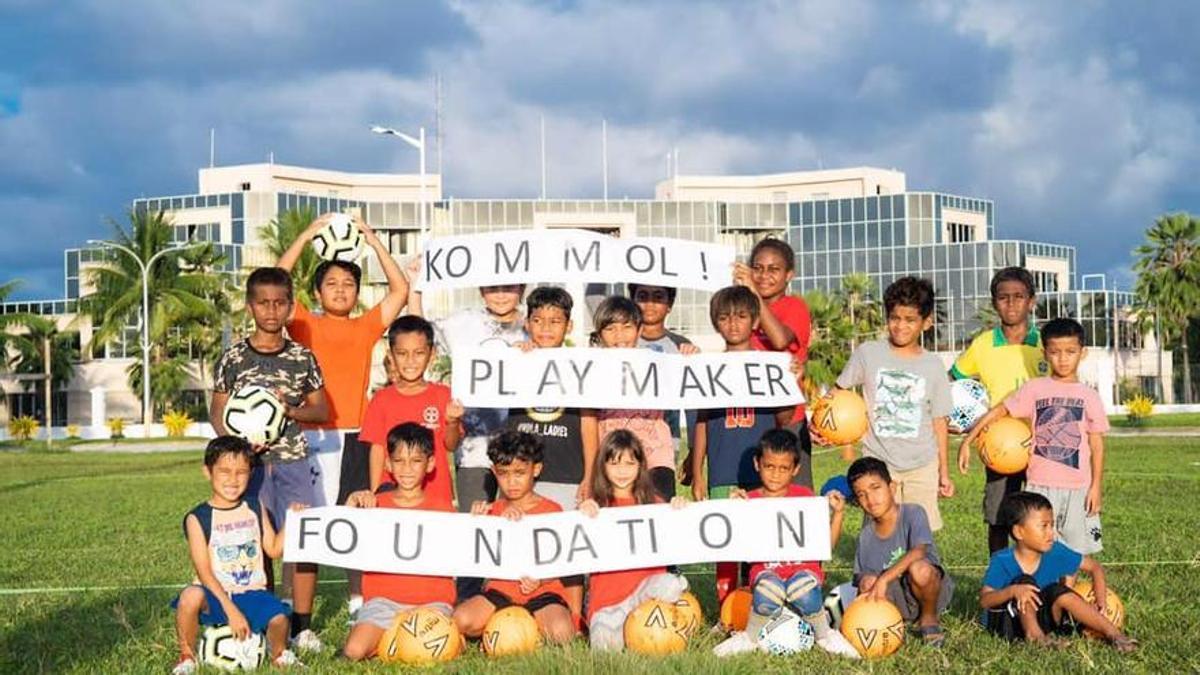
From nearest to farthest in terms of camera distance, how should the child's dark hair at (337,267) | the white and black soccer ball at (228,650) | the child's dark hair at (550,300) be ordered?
the white and black soccer ball at (228,650) → the child's dark hair at (550,300) → the child's dark hair at (337,267)

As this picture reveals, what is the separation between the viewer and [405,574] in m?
8.72

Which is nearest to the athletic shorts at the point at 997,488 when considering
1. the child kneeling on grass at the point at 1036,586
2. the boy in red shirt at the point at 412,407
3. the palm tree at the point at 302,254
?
the child kneeling on grass at the point at 1036,586

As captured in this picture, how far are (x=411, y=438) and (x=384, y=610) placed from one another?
1014mm

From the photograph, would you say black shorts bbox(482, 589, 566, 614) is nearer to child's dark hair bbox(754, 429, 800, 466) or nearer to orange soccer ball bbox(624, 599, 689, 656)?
orange soccer ball bbox(624, 599, 689, 656)

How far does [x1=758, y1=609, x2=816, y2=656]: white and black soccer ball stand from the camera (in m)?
8.41

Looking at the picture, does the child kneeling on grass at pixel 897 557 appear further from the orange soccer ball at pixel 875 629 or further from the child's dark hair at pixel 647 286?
the child's dark hair at pixel 647 286

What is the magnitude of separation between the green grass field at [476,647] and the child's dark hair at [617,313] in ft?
6.57

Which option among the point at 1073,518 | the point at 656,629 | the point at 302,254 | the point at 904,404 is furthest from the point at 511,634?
the point at 302,254

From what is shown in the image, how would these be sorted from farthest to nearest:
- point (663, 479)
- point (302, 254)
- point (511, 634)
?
1. point (302, 254)
2. point (663, 479)
3. point (511, 634)

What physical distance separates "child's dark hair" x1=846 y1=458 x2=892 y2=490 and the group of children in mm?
12

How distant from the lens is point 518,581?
8.87m

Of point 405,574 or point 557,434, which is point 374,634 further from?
point 557,434

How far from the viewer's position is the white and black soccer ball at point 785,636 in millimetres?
8406

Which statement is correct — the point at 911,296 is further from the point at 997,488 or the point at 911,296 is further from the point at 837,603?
the point at 837,603
